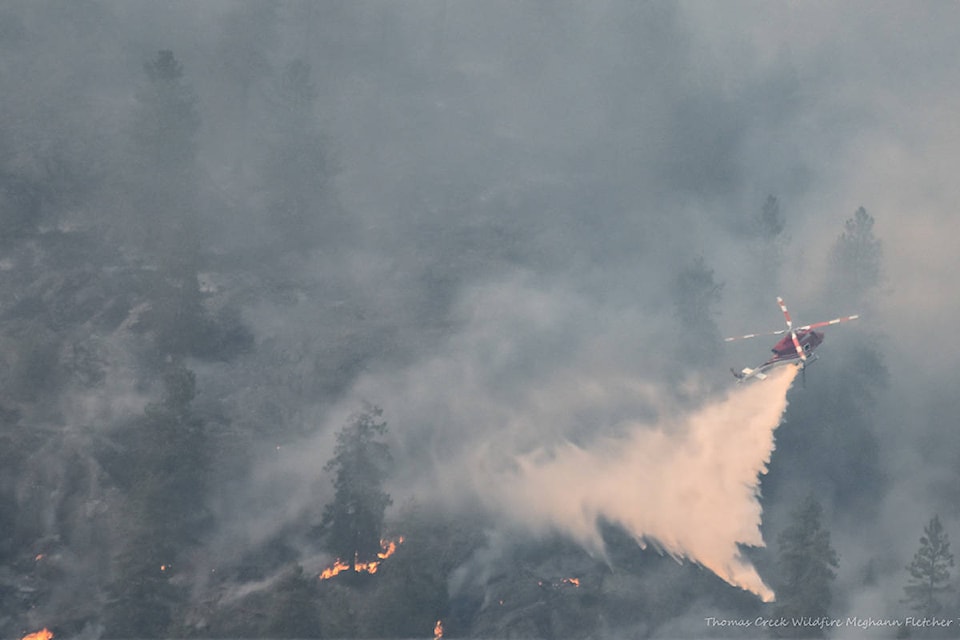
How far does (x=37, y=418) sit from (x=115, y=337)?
9512 millimetres

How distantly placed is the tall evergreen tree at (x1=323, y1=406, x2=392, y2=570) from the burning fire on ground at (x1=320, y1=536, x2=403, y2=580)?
0.99 feet

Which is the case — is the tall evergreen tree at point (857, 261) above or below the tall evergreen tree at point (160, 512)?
above

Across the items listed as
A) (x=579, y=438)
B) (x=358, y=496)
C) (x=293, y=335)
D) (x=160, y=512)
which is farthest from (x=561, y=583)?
(x=293, y=335)

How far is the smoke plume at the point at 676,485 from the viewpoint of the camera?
237 feet

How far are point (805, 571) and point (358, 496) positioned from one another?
28862mm

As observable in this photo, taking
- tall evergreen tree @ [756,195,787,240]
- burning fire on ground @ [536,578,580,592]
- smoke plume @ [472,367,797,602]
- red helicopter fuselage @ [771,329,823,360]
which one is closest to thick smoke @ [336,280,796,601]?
smoke plume @ [472,367,797,602]

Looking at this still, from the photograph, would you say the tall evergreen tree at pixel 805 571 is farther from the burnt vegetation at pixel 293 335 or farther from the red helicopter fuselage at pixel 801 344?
the red helicopter fuselage at pixel 801 344

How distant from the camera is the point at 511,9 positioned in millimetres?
131375

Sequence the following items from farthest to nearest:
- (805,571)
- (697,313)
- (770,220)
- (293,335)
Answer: (770,220), (697,313), (293,335), (805,571)

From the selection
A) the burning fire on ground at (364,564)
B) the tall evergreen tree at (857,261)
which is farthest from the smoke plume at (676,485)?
the tall evergreen tree at (857,261)

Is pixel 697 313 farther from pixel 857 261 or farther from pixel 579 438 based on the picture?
pixel 857 261

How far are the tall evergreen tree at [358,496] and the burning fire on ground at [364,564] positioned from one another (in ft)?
0.99

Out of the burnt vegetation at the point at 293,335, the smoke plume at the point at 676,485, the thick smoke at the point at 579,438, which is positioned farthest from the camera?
the thick smoke at the point at 579,438

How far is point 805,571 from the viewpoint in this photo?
206 feet
